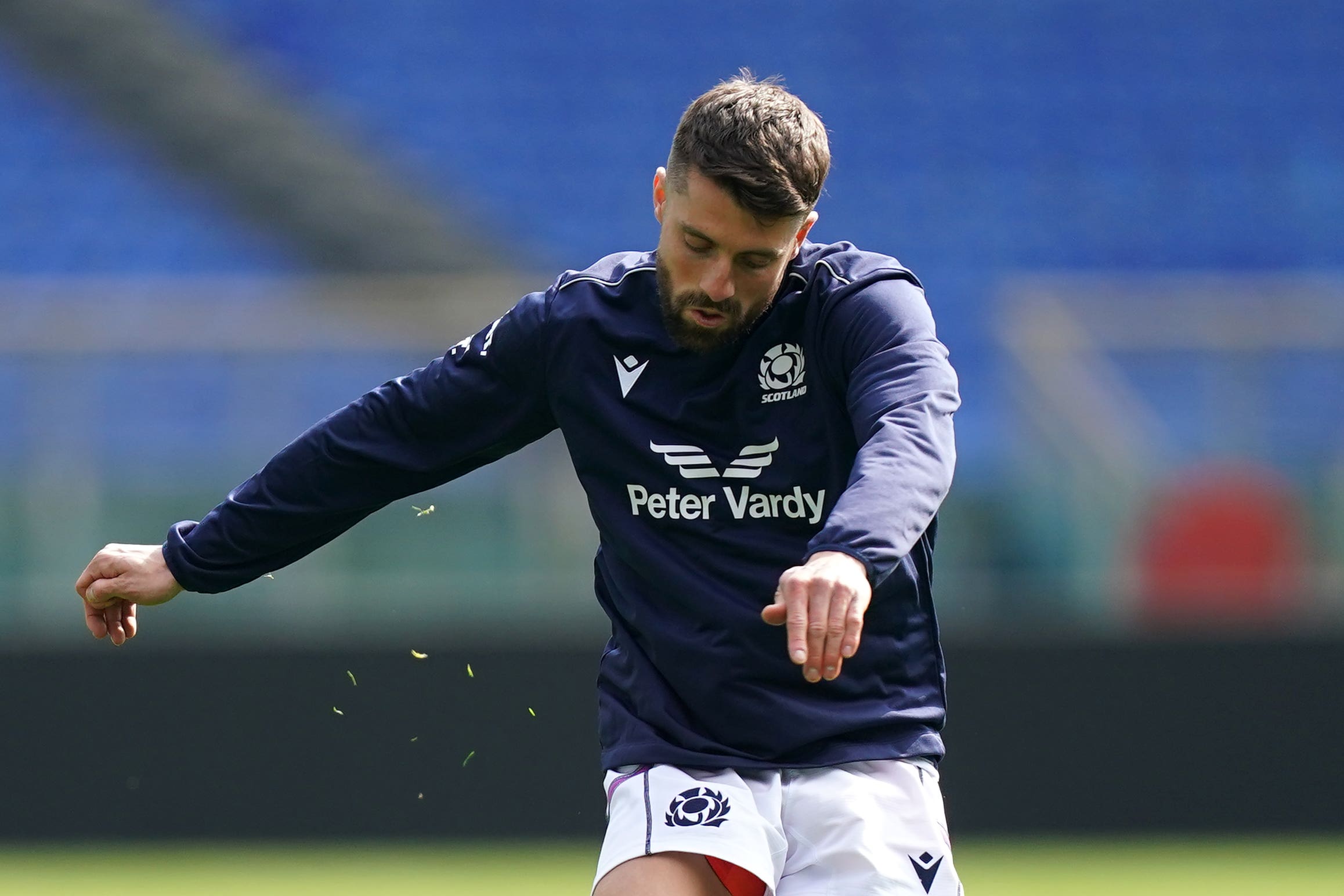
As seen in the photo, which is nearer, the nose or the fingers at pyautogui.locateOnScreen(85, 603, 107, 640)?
the nose

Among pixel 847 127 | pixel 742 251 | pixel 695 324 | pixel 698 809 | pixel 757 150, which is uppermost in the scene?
pixel 847 127

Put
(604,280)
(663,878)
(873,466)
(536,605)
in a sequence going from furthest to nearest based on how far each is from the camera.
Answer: (536,605)
(604,280)
(663,878)
(873,466)

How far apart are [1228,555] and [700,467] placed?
17.3 ft

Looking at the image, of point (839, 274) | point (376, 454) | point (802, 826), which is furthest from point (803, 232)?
point (802, 826)

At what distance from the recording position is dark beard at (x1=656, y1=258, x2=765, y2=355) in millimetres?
3137

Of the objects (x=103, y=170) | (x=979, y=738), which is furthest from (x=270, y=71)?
(x=979, y=738)

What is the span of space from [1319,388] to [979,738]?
7.07ft

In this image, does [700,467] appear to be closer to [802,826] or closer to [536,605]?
[802,826]

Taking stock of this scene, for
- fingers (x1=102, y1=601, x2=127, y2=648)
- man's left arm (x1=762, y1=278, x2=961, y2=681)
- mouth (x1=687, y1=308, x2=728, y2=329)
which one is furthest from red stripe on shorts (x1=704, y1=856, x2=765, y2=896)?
fingers (x1=102, y1=601, x2=127, y2=648)

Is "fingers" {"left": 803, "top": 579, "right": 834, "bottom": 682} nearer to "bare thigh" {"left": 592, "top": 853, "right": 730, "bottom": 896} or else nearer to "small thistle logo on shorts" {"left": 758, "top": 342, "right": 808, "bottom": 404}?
"bare thigh" {"left": 592, "top": 853, "right": 730, "bottom": 896}

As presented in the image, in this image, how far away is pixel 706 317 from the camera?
10.4 feet

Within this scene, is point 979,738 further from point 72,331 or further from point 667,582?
point 667,582

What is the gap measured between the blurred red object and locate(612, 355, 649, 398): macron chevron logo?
513 cm

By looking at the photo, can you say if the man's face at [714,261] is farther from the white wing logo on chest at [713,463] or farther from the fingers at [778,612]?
the fingers at [778,612]
